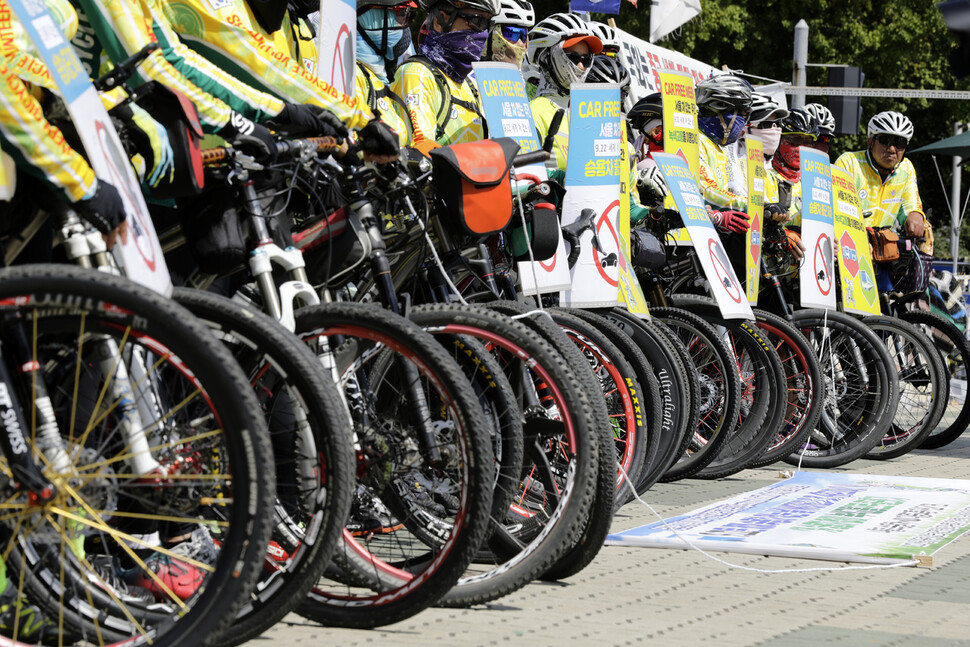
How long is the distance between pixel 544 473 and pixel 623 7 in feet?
67.7

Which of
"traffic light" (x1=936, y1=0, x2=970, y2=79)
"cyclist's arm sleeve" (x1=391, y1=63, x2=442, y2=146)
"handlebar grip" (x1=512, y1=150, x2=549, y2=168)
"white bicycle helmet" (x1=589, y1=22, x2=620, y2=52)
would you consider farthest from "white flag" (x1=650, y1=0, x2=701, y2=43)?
"handlebar grip" (x1=512, y1=150, x2=549, y2=168)

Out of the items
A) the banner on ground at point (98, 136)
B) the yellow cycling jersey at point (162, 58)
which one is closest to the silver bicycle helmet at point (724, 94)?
the yellow cycling jersey at point (162, 58)

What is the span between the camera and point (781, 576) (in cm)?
567

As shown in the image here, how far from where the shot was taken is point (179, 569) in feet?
12.0

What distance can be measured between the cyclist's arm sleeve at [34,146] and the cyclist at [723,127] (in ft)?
19.8

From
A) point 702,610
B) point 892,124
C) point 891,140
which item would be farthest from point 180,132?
point 891,140

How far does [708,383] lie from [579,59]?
1.81m

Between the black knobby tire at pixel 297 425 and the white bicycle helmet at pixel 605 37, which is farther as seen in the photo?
the white bicycle helmet at pixel 605 37

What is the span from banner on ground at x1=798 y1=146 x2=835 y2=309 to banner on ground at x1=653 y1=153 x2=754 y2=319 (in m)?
1.29

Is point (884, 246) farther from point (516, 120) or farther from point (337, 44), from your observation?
point (337, 44)

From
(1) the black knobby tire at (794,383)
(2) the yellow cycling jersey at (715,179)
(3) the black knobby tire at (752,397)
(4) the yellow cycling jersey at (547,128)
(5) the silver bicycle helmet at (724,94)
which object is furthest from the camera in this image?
(5) the silver bicycle helmet at (724,94)

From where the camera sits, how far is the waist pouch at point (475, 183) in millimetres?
5262

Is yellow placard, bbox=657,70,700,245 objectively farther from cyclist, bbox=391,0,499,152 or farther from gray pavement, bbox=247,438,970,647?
gray pavement, bbox=247,438,970,647

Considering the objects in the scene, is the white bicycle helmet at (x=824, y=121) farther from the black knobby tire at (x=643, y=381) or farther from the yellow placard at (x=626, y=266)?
the black knobby tire at (x=643, y=381)
